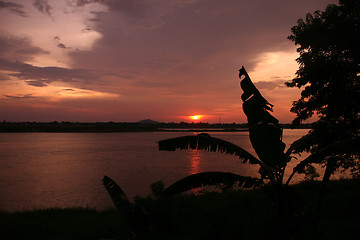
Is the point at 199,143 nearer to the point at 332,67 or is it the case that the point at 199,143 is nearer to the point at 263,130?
the point at 263,130

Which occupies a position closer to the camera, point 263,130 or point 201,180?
point 201,180

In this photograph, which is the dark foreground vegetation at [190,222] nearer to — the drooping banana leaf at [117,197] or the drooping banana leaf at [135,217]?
the drooping banana leaf at [117,197]

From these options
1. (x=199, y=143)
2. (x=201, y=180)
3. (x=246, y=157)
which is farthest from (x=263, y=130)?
(x=201, y=180)

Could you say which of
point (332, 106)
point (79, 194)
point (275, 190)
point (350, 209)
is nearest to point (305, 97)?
point (332, 106)

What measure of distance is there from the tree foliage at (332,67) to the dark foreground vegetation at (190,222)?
245cm

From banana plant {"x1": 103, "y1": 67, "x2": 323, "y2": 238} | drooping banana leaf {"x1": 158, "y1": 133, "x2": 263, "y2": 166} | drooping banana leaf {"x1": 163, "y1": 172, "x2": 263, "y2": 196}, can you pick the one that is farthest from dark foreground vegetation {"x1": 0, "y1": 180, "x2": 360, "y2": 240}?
drooping banana leaf {"x1": 158, "y1": 133, "x2": 263, "y2": 166}

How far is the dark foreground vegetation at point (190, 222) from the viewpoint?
9.22 meters

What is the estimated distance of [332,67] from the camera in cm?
1240

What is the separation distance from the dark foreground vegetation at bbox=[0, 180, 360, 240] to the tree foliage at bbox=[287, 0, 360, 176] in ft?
8.03

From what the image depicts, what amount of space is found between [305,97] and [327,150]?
23.8ft

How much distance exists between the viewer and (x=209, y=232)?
8.86 m

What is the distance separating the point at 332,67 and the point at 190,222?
9.67m

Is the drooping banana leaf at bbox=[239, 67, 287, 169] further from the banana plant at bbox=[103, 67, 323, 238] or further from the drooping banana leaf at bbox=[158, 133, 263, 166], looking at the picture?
the drooping banana leaf at bbox=[158, 133, 263, 166]

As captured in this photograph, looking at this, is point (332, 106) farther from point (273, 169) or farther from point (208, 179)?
point (208, 179)
